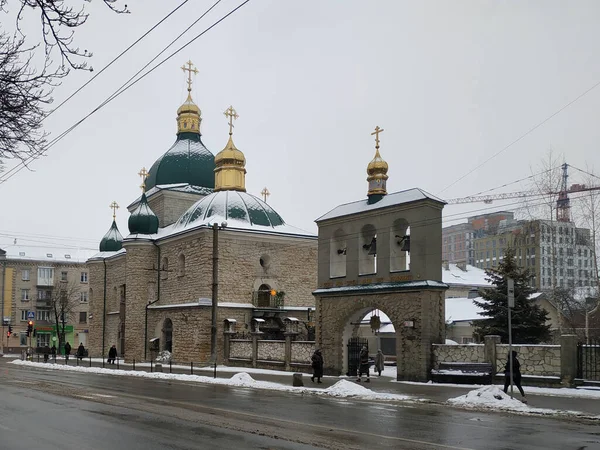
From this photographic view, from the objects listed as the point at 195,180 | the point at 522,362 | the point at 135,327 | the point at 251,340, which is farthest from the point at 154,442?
the point at 195,180

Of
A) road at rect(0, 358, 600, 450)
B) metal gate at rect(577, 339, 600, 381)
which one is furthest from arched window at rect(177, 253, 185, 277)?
metal gate at rect(577, 339, 600, 381)

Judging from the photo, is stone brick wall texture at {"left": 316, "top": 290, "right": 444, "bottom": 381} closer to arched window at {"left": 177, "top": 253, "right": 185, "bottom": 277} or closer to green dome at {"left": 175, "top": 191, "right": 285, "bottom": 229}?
green dome at {"left": 175, "top": 191, "right": 285, "bottom": 229}

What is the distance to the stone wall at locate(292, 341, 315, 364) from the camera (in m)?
32.1

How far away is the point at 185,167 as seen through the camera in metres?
51.3

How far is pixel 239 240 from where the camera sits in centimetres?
4147

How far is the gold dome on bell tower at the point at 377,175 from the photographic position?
2973 cm

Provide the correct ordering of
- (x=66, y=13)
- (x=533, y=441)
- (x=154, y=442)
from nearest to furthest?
(x=66, y=13) → (x=154, y=442) → (x=533, y=441)

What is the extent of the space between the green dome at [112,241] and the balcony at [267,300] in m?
19.2

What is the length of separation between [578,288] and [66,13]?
6807cm

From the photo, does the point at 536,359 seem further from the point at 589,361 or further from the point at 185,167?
the point at 185,167

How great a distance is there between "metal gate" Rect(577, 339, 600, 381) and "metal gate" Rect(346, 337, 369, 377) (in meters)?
8.44

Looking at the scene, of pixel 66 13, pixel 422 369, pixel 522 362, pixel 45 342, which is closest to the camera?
pixel 66 13

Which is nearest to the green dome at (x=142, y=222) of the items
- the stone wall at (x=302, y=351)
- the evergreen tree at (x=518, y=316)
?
the stone wall at (x=302, y=351)

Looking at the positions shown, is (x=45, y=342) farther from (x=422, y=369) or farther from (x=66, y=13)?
(x=66, y=13)
